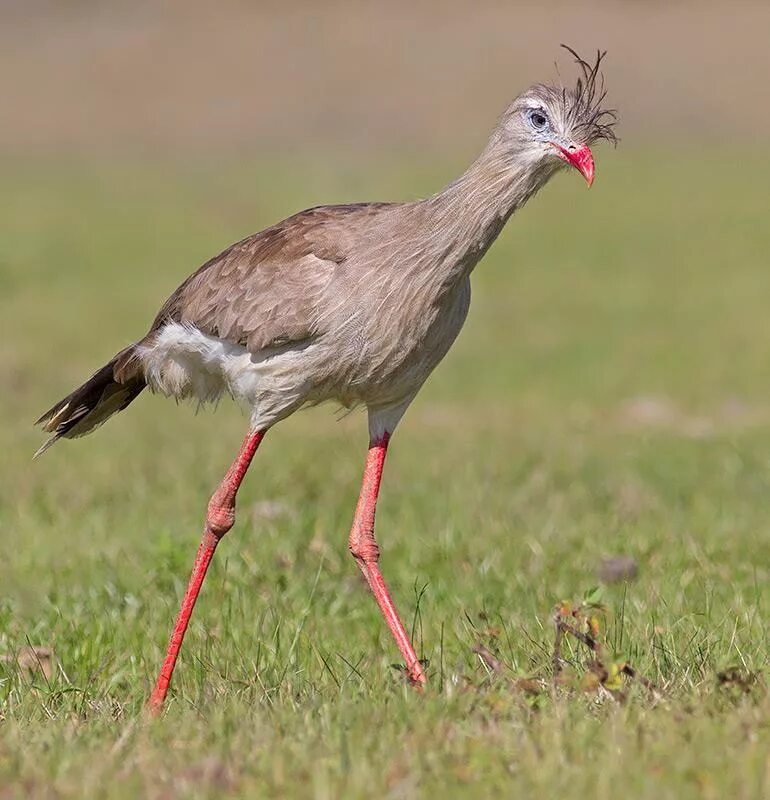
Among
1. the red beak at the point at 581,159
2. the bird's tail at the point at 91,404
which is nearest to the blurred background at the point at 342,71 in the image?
the bird's tail at the point at 91,404

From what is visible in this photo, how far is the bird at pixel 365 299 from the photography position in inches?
177

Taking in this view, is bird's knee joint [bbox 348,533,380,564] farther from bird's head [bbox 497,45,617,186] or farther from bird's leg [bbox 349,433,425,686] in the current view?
bird's head [bbox 497,45,617,186]

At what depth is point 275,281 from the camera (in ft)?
15.9

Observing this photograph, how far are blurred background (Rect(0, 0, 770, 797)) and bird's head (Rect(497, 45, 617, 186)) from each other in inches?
55.8

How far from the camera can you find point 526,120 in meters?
4.52

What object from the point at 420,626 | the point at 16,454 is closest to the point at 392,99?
the point at 16,454

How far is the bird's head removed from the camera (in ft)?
14.6

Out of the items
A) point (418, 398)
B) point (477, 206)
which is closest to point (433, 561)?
point (477, 206)

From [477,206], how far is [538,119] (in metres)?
0.31

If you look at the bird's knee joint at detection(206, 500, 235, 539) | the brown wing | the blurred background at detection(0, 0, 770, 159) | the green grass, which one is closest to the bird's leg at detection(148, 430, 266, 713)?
the bird's knee joint at detection(206, 500, 235, 539)

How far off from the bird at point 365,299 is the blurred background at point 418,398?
0.49 metres

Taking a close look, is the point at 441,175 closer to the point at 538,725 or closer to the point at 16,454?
the point at 16,454

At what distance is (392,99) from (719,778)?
2908 centimetres

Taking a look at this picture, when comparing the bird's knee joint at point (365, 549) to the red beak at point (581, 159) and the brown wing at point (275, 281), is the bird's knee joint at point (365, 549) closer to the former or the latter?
the brown wing at point (275, 281)
